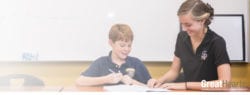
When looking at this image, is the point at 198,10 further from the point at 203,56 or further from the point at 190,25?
the point at 203,56

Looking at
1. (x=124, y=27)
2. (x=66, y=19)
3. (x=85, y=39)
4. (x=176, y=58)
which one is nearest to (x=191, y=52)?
(x=176, y=58)

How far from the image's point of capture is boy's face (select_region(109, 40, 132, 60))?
230 centimetres

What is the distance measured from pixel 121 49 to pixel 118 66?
12cm

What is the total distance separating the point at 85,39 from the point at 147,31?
16.6 inches

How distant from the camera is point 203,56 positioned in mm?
2279

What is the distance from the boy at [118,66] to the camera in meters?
2.27

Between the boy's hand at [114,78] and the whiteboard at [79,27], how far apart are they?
0.15m

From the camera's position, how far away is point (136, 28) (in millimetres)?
2314

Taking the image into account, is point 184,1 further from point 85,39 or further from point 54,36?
point 54,36

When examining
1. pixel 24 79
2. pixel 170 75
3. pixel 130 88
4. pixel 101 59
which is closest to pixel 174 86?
pixel 170 75

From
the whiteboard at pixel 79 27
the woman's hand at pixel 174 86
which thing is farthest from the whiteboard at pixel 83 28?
the woman's hand at pixel 174 86

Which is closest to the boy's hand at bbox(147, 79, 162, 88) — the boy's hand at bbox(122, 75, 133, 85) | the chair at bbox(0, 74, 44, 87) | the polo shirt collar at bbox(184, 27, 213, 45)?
the boy's hand at bbox(122, 75, 133, 85)

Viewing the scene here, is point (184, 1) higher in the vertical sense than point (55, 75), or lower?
higher
